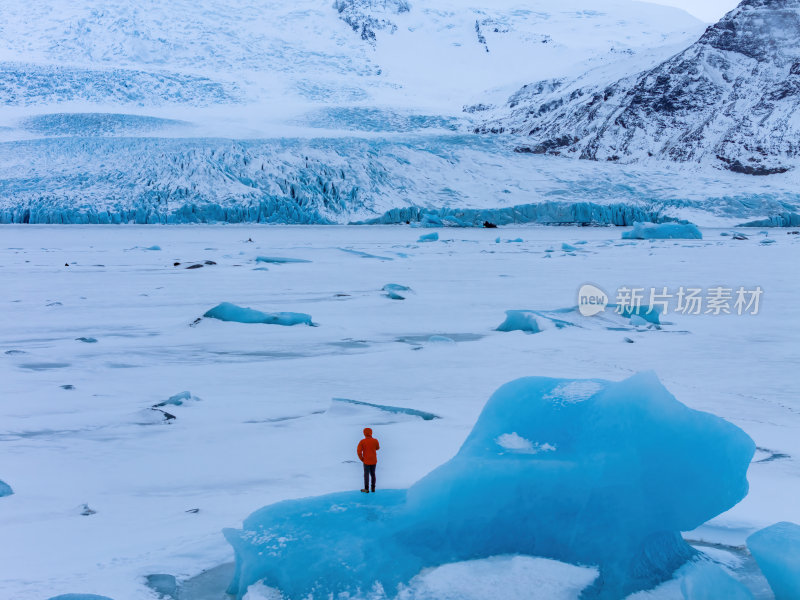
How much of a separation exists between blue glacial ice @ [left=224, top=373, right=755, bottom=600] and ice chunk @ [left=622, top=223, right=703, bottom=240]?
17.4 metres

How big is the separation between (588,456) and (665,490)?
0.16 meters

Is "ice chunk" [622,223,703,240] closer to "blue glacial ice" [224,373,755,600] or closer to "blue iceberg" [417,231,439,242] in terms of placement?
"blue iceberg" [417,231,439,242]

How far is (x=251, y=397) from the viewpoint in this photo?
2945mm

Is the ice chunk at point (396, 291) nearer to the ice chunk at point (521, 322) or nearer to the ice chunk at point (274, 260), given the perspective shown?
the ice chunk at point (521, 322)

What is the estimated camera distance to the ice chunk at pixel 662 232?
18.2m

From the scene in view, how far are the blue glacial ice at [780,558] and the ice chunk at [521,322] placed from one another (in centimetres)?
324

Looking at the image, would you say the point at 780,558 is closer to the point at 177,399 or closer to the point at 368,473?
the point at 368,473

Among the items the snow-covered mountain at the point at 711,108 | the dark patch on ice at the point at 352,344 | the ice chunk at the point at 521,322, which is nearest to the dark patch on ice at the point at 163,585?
the dark patch on ice at the point at 352,344

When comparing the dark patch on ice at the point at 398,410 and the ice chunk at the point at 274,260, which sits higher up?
the dark patch on ice at the point at 398,410

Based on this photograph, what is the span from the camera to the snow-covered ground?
158cm

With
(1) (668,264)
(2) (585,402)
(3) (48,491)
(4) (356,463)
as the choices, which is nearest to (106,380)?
(3) (48,491)

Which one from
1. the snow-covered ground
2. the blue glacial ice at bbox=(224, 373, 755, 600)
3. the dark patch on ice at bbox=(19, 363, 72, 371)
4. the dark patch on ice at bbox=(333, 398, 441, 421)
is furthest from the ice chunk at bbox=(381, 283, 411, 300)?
the blue glacial ice at bbox=(224, 373, 755, 600)

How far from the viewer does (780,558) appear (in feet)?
4.36

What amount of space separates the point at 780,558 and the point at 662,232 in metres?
18.4
